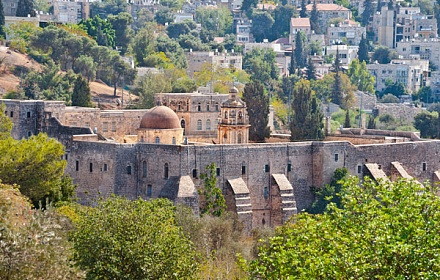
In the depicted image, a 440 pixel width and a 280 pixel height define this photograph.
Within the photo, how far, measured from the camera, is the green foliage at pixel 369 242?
103ft

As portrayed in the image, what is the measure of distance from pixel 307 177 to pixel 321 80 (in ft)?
219

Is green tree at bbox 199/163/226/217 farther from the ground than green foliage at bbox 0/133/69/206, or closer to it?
closer to it

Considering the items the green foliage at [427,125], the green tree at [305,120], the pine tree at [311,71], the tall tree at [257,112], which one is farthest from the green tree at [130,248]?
the pine tree at [311,71]

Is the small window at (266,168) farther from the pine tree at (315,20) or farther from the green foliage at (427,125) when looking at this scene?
the pine tree at (315,20)

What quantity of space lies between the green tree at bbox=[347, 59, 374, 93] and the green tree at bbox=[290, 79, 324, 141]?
1888 inches

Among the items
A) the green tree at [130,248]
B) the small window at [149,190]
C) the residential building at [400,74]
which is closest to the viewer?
the green tree at [130,248]

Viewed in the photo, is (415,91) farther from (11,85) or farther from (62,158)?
(62,158)

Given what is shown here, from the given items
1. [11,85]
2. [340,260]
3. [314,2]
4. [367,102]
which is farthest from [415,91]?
[340,260]

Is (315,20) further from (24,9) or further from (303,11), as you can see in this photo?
(24,9)

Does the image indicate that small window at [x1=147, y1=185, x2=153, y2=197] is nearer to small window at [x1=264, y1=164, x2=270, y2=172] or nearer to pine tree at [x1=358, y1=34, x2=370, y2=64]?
small window at [x1=264, y1=164, x2=270, y2=172]

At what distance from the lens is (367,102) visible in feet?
450

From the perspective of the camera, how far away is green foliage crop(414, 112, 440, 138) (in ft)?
357

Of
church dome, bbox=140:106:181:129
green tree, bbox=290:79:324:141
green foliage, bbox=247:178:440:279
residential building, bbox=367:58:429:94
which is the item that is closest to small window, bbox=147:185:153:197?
church dome, bbox=140:106:181:129

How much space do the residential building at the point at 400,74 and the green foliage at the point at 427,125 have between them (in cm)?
4344
